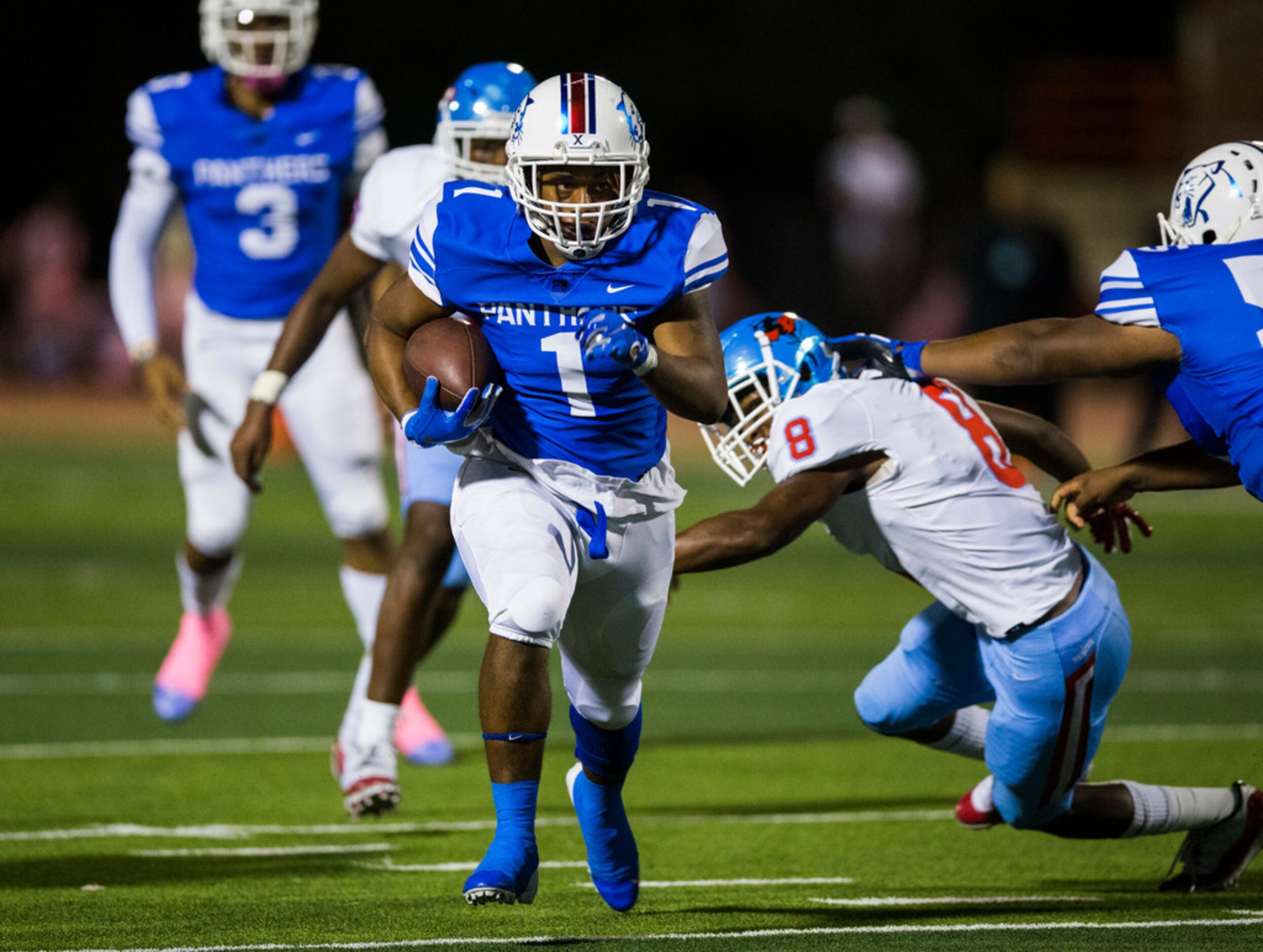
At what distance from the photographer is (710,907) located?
4492 mm

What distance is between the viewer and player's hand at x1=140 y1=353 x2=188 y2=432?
6566 millimetres

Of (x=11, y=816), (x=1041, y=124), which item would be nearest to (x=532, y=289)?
(x=11, y=816)

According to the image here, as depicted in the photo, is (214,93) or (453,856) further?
(214,93)

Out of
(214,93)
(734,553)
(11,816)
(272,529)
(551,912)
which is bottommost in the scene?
(272,529)

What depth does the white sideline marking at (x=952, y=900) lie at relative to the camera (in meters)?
4.54

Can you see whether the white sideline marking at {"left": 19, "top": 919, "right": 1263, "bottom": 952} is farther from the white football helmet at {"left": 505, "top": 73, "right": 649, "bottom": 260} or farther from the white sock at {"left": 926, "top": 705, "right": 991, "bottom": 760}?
the white football helmet at {"left": 505, "top": 73, "right": 649, "bottom": 260}

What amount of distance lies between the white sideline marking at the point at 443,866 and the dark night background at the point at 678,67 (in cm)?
1797

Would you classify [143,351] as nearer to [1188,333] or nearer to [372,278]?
[372,278]

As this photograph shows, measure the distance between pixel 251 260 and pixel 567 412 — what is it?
2750 mm

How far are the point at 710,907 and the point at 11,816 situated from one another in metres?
2.24

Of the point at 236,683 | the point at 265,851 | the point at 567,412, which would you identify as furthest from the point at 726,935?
the point at 236,683

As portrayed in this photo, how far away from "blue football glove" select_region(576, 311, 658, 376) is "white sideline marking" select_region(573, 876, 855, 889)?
1.51 metres

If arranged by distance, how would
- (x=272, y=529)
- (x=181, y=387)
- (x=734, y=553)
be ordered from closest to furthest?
(x=734, y=553)
(x=181, y=387)
(x=272, y=529)

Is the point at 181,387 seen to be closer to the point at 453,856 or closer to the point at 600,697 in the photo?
the point at 453,856
